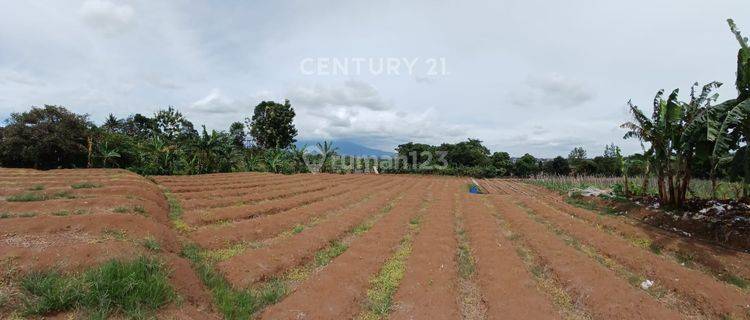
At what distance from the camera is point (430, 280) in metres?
5.21

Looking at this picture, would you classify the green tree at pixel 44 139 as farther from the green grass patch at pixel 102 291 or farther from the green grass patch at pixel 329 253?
the green grass patch at pixel 102 291

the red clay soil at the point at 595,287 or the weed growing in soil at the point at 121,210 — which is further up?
the weed growing in soil at the point at 121,210

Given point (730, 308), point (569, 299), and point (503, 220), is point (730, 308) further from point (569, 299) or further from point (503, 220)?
point (503, 220)

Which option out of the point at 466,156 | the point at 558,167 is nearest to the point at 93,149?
the point at 466,156

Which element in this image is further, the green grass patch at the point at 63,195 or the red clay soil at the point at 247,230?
the green grass patch at the point at 63,195

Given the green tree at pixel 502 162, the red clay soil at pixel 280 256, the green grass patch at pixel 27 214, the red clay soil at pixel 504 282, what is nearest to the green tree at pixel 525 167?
the green tree at pixel 502 162

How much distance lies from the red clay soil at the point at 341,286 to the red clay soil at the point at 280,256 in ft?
1.79

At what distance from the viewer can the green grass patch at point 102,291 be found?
3359 millimetres

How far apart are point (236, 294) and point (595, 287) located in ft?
15.0

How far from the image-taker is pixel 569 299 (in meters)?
4.76

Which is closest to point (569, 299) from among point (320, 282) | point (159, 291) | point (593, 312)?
point (593, 312)

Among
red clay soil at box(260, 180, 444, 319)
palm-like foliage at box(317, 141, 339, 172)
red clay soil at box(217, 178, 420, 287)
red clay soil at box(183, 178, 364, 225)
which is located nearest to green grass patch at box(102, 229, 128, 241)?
red clay soil at box(217, 178, 420, 287)

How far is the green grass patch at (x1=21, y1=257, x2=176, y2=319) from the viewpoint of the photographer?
336 cm

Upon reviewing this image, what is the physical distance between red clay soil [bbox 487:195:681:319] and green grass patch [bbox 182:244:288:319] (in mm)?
3793
